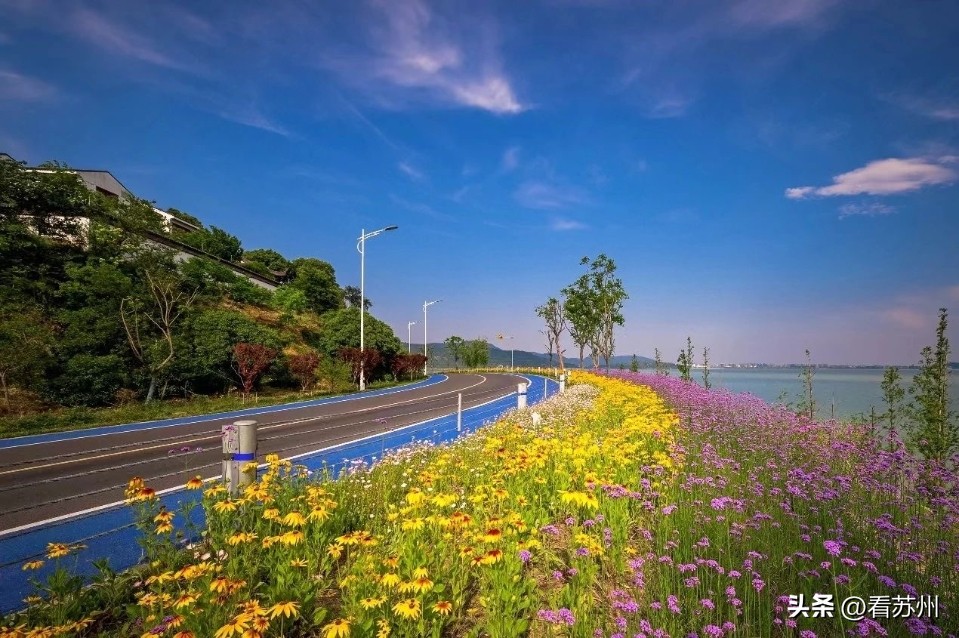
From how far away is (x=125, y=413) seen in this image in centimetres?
1587

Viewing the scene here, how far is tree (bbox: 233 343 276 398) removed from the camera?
21156 mm

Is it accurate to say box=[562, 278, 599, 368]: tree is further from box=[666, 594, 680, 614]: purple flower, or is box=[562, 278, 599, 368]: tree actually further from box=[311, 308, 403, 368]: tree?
box=[666, 594, 680, 614]: purple flower

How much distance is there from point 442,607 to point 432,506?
86.4 inches

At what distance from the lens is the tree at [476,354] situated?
2657 inches

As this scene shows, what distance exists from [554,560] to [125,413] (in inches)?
724

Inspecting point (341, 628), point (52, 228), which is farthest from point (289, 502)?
point (52, 228)

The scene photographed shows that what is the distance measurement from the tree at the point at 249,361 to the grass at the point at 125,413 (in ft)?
2.86

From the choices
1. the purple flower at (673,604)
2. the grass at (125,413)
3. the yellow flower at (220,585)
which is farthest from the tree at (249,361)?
the purple flower at (673,604)

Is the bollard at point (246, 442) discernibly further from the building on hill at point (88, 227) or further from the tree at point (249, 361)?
the building on hill at point (88, 227)

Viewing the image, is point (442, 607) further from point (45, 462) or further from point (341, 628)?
point (45, 462)

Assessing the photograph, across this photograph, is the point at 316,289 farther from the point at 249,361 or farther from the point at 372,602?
the point at 372,602

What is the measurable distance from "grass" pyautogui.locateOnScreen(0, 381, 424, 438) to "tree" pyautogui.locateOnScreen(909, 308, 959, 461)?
21412 millimetres

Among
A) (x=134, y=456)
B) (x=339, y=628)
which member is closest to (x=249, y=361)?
(x=134, y=456)

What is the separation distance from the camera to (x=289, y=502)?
4.63 metres
